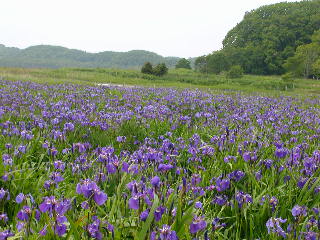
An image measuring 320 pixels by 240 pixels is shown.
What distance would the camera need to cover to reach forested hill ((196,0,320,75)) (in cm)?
9433

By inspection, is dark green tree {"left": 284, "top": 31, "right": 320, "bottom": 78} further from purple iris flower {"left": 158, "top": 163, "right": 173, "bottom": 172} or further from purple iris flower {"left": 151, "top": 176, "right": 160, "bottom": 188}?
purple iris flower {"left": 151, "top": 176, "right": 160, "bottom": 188}

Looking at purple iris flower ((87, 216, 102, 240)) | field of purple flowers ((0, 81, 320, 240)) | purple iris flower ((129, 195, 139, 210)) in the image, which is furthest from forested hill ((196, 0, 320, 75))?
purple iris flower ((87, 216, 102, 240))

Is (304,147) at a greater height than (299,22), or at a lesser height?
lesser

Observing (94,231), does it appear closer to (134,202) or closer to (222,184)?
(134,202)

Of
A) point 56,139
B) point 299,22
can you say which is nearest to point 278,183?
point 56,139

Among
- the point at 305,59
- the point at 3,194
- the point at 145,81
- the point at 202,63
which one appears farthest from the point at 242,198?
the point at 202,63

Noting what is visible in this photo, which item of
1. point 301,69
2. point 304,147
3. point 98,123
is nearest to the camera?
point 304,147

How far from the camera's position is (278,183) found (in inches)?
136

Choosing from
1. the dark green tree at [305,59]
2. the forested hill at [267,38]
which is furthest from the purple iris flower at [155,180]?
the forested hill at [267,38]

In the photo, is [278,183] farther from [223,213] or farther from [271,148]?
[271,148]

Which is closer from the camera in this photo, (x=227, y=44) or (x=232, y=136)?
(x=232, y=136)

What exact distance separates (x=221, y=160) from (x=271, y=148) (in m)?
1.31

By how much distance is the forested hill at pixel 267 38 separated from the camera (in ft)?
309

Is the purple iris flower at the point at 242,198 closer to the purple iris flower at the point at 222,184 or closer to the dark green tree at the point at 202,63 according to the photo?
the purple iris flower at the point at 222,184
